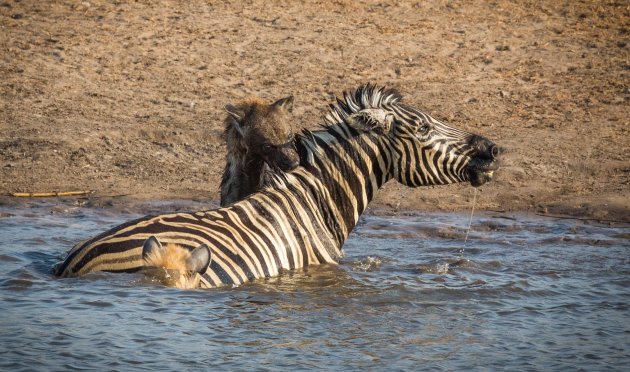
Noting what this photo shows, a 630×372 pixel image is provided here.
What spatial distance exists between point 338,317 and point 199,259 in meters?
1.06

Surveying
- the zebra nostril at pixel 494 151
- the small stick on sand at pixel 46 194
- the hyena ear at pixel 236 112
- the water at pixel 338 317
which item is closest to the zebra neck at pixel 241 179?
the hyena ear at pixel 236 112

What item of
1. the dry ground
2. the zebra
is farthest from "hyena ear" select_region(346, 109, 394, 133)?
the dry ground

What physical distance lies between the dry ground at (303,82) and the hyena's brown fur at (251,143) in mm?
1994

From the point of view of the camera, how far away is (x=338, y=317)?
6758 millimetres

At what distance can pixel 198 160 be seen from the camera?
11719mm

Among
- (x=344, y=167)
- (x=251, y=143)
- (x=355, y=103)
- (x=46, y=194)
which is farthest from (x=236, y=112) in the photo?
(x=46, y=194)

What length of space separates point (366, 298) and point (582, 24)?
9.13 metres

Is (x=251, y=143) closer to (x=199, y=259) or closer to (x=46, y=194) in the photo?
(x=199, y=259)

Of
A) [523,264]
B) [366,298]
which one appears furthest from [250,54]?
[366,298]

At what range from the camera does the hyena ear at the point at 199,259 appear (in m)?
6.32

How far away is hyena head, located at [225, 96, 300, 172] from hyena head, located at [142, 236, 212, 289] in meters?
1.93

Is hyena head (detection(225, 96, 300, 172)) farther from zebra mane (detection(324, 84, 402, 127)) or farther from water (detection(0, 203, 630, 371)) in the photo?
water (detection(0, 203, 630, 371))

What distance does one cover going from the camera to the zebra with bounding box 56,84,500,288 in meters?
7.03

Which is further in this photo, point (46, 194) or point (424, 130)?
point (46, 194)
